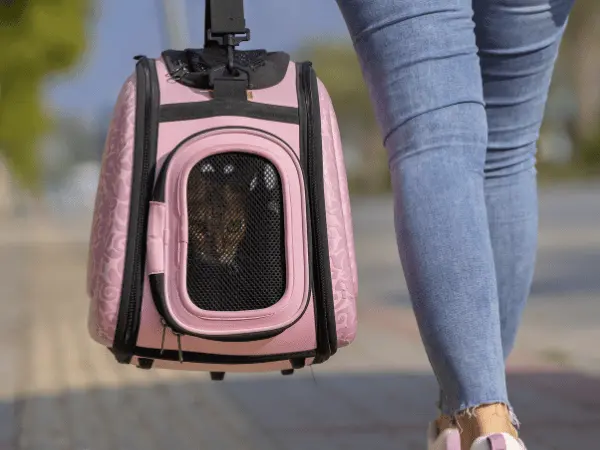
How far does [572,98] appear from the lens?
1895 inches

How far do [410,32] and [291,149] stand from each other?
335 mm

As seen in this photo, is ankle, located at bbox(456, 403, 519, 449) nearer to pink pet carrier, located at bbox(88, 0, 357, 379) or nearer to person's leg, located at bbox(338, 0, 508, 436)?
person's leg, located at bbox(338, 0, 508, 436)

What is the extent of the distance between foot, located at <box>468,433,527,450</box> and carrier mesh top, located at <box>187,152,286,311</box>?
0.48 m

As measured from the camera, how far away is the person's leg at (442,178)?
169 centimetres

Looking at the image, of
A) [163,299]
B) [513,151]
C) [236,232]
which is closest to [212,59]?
[236,232]

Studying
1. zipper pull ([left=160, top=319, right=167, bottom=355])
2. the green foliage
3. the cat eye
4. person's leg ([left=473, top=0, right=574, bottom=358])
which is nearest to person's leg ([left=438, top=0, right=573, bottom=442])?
person's leg ([left=473, top=0, right=574, bottom=358])

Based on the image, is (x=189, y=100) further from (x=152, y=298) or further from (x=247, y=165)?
(x=152, y=298)

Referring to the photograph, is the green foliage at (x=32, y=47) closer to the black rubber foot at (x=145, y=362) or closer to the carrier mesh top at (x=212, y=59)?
the carrier mesh top at (x=212, y=59)

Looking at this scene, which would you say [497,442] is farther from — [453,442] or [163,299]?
[163,299]

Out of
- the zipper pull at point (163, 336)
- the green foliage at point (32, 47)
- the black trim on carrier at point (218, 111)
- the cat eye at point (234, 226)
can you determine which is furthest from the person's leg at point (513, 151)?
the green foliage at point (32, 47)

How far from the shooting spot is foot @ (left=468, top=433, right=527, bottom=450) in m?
1.59

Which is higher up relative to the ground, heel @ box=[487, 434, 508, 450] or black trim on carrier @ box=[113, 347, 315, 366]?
black trim on carrier @ box=[113, 347, 315, 366]

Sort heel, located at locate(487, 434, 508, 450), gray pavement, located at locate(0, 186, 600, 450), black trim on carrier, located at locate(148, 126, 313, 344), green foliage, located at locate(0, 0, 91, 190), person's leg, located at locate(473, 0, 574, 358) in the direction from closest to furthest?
heel, located at locate(487, 434, 508, 450) < black trim on carrier, located at locate(148, 126, 313, 344) < person's leg, located at locate(473, 0, 574, 358) < gray pavement, located at locate(0, 186, 600, 450) < green foliage, located at locate(0, 0, 91, 190)

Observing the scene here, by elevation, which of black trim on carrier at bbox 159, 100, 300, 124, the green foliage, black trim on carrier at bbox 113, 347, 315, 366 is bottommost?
black trim on carrier at bbox 113, 347, 315, 366
